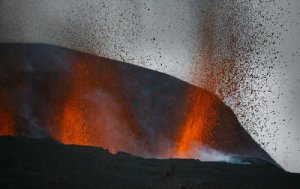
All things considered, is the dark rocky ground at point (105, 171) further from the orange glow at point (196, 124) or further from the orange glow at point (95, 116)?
the orange glow at point (95, 116)

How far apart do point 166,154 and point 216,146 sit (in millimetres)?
1381

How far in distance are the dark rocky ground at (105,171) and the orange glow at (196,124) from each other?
3709 millimetres

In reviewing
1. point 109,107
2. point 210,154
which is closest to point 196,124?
point 210,154

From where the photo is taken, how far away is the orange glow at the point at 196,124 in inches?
391

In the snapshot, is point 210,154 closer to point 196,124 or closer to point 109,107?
point 196,124

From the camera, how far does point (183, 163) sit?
5.66 metres

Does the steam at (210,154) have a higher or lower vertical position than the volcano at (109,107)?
lower

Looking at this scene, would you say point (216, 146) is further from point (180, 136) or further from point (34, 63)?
point (34, 63)

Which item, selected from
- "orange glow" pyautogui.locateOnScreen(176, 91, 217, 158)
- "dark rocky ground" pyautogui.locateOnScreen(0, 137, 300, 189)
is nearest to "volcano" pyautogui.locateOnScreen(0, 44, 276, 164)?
"orange glow" pyautogui.locateOnScreen(176, 91, 217, 158)

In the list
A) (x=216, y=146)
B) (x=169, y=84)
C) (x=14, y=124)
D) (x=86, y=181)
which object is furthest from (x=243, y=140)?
(x=86, y=181)

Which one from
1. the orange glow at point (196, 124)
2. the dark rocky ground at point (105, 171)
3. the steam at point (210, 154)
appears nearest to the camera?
the dark rocky ground at point (105, 171)

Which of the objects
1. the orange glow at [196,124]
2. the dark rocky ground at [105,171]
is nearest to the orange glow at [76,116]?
the orange glow at [196,124]

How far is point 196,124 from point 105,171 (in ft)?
22.8

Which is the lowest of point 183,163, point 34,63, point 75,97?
point 183,163
